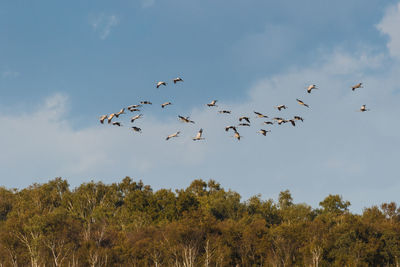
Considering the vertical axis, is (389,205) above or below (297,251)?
above

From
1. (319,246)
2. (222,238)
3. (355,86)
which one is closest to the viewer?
(355,86)

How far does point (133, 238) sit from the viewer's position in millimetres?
85938

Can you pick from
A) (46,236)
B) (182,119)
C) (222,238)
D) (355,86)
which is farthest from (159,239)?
(355,86)

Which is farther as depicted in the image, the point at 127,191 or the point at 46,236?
the point at 127,191

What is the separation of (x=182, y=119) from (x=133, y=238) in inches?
1856

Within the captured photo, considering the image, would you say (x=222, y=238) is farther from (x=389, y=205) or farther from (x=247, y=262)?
(x=389, y=205)

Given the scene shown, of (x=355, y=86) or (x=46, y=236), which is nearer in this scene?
(x=355, y=86)

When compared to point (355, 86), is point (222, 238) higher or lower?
lower

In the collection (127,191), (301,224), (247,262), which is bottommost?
(247,262)

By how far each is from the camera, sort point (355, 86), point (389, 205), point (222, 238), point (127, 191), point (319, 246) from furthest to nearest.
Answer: point (127, 191), point (389, 205), point (222, 238), point (319, 246), point (355, 86)

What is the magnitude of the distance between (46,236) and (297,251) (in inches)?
1626

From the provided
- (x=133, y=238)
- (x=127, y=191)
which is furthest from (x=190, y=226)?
(x=127, y=191)

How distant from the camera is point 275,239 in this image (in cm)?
8400

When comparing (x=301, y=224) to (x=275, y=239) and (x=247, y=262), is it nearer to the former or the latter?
(x=275, y=239)
